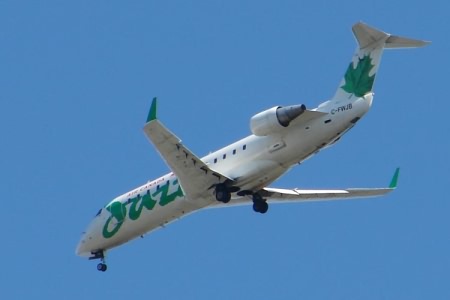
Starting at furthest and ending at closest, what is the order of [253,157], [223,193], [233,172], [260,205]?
1. [260,205]
2. [233,172]
3. [223,193]
4. [253,157]

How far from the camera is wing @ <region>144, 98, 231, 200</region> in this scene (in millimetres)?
45656

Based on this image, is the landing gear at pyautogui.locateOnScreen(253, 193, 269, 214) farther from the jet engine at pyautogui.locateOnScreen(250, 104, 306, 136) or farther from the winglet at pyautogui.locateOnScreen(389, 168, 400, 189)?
the winglet at pyautogui.locateOnScreen(389, 168, 400, 189)

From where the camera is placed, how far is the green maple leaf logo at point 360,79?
46812mm

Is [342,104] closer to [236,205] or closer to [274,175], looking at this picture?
[274,175]

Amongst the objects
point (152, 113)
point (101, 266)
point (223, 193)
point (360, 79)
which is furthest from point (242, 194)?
point (101, 266)

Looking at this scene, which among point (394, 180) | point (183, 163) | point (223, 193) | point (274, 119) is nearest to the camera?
point (274, 119)

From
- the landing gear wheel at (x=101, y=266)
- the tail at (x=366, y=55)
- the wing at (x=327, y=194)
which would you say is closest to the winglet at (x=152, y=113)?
the tail at (x=366, y=55)

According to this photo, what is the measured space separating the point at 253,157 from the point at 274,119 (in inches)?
87.9

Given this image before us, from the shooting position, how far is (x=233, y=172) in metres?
49.1

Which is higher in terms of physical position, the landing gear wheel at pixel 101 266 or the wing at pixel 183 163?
the wing at pixel 183 163

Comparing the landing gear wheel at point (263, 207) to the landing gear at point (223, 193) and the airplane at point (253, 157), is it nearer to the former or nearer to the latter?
the airplane at point (253, 157)

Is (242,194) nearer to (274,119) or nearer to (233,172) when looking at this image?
(233,172)

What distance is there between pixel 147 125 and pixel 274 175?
234 inches

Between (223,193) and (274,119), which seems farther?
(223,193)
